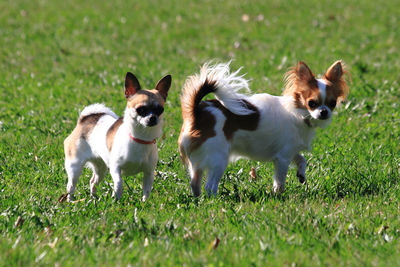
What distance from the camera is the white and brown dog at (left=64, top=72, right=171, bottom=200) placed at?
5.02 m

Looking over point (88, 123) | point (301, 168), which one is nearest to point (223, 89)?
point (301, 168)

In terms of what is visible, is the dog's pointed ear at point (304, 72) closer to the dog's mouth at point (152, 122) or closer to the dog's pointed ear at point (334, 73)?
the dog's pointed ear at point (334, 73)

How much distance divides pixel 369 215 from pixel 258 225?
0.96 metres

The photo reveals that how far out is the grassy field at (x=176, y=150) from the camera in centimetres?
419

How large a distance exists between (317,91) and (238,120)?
0.78 metres

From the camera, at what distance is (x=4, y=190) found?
5.64 m

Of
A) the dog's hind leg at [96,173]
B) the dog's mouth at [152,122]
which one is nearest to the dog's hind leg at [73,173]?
the dog's hind leg at [96,173]

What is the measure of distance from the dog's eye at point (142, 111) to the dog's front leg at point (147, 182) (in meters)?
0.65

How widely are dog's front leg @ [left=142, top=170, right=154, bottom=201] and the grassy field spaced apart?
7 centimetres

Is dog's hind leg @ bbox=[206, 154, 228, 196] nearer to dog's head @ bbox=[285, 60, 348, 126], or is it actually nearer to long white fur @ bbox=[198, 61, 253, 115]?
long white fur @ bbox=[198, 61, 253, 115]

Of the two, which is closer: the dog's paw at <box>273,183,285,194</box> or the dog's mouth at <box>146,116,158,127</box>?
the dog's mouth at <box>146,116,158,127</box>

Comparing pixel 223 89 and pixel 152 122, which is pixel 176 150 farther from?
pixel 152 122

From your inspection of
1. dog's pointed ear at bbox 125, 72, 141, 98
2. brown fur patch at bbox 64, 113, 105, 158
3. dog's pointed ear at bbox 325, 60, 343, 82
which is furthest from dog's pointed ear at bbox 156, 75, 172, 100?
dog's pointed ear at bbox 325, 60, 343, 82

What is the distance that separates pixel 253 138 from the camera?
220 inches
